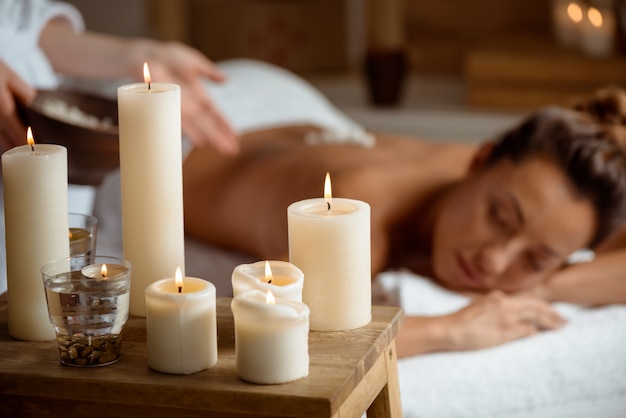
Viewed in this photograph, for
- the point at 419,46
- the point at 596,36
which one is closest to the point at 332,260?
the point at 596,36

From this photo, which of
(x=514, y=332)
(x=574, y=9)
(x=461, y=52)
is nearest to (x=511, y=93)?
(x=574, y=9)

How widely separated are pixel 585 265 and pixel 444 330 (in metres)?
0.43

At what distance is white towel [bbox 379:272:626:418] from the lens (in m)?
1.61

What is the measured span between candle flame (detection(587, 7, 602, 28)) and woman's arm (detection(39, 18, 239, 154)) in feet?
7.25

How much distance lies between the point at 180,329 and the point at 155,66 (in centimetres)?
101

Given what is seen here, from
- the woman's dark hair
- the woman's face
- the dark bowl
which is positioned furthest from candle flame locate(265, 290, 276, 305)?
the woman's dark hair

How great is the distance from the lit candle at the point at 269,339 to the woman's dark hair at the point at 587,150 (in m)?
1.04

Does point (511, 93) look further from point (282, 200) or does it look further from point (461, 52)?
point (282, 200)

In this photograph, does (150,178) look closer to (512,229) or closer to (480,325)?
(480,325)

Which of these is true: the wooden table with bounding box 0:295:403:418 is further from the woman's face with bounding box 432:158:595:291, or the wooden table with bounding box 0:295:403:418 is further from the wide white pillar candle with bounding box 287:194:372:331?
the woman's face with bounding box 432:158:595:291

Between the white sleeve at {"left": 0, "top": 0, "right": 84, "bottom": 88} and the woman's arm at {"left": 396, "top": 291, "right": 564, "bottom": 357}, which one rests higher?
the white sleeve at {"left": 0, "top": 0, "right": 84, "bottom": 88}

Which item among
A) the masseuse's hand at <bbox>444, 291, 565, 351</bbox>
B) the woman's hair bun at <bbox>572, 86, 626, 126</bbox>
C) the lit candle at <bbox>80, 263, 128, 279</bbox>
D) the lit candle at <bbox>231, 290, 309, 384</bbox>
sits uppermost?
the woman's hair bun at <bbox>572, 86, 626, 126</bbox>

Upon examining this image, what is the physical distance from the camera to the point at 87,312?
100cm

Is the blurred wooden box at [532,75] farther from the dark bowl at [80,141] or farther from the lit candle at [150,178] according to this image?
the lit candle at [150,178]
